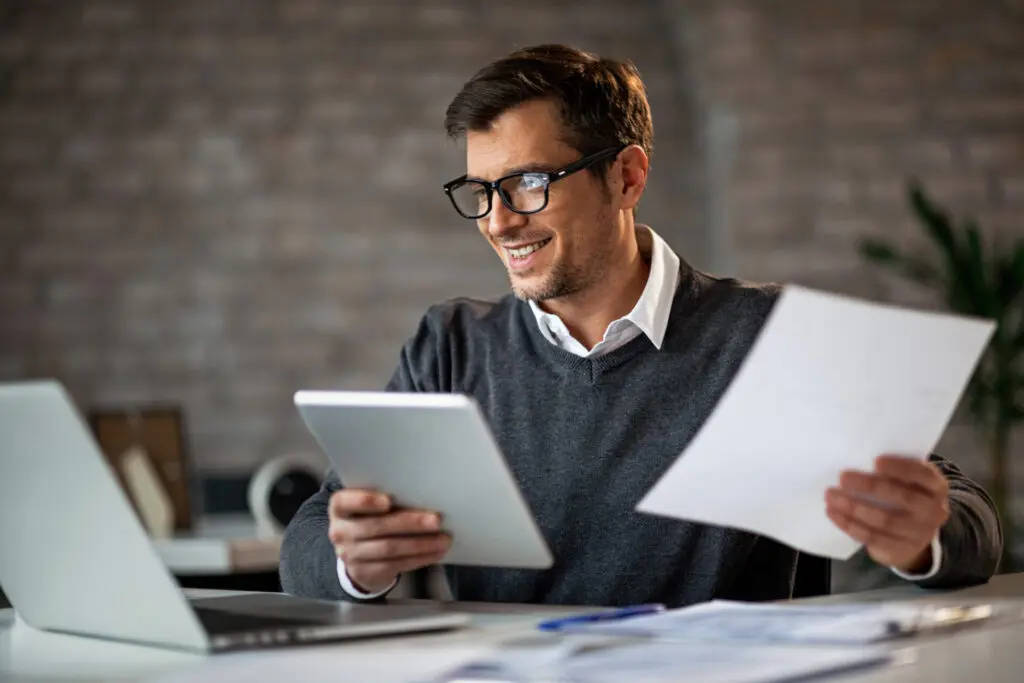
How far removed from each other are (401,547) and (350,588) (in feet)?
0.57

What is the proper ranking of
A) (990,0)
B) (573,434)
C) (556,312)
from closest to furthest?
1. (573,434)
2. (556,312)
3. (990,0)

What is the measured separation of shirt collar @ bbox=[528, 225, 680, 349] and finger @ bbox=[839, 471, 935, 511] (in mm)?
667

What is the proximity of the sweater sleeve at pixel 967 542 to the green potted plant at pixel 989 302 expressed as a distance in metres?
2.79

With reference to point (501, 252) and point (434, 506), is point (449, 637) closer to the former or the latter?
point (434, 506)

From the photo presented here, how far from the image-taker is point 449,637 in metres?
1.30

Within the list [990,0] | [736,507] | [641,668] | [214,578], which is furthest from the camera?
[990,0]

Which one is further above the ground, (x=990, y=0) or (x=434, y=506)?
(x=990, y=0)

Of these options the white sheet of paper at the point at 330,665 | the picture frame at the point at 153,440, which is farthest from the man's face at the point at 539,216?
the picture frame at the point at 153,440

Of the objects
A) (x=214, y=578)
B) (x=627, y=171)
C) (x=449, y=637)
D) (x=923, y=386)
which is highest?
(x=627, y=171)

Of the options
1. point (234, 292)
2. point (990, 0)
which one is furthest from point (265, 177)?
point (990, 0)

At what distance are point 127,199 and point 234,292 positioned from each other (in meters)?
0.52

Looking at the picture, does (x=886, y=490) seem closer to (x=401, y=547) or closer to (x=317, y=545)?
(x=401, y=547)

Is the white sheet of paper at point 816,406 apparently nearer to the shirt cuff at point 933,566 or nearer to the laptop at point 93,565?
the shirt cuff at point 933,566

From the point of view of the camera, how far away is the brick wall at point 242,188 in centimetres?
538
